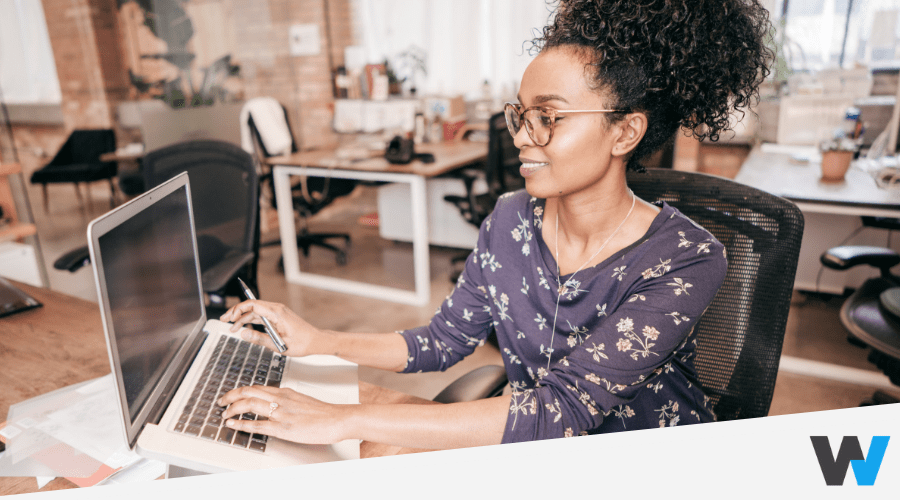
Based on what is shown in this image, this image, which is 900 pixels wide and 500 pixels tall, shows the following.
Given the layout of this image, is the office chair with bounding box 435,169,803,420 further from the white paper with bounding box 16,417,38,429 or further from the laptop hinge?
the white paper with bounding box 16,417,38,429

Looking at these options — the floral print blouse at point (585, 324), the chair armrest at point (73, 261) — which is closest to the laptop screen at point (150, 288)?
the floral print blouse at point (585, 324)

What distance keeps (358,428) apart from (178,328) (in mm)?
367

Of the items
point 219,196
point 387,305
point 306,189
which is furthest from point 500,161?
point 219,196

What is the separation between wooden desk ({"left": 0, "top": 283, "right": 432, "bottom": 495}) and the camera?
84 cm

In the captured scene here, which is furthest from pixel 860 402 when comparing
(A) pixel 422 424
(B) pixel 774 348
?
(A) pixel 422 424

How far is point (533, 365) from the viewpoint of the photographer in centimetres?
107

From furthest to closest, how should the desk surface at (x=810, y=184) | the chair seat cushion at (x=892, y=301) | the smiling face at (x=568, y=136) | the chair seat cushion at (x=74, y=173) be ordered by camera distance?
the chair seat cushion at (x=74, y=173) → the desk surface at (x=810, y=184) → the chair seat cushion at (x=892, y=301) → the smiling face at (x=568, y=136)

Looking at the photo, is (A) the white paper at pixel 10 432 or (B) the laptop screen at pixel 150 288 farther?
A: (A) the white paper at pixel 10 432

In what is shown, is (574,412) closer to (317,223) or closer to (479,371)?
(479,371)

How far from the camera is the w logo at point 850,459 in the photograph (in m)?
0.59

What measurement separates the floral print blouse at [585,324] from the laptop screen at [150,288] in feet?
1.36

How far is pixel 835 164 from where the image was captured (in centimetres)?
235

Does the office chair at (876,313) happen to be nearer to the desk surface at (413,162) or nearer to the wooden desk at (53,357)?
the wooden desk at (53,357)

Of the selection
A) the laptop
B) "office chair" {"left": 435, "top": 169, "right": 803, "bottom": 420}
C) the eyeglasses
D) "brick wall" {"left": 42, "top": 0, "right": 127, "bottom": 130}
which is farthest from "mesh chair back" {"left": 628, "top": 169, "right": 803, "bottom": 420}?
"brick wall" {"left": 42, "top": 0, "right": 127, "bottom": 130}
